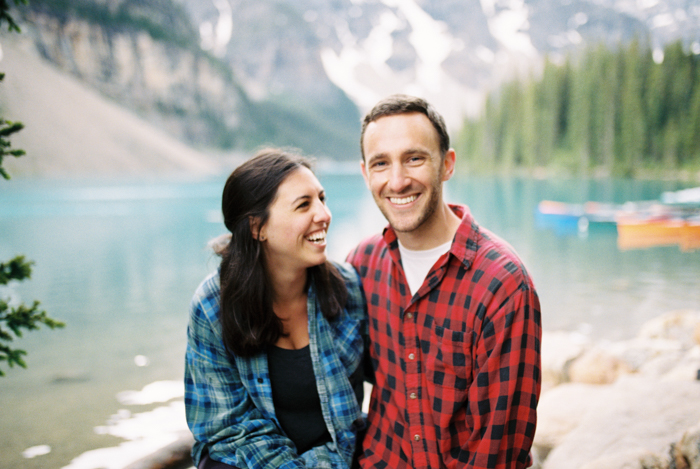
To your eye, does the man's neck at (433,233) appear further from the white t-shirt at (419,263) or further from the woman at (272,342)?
the woman at (272,342)

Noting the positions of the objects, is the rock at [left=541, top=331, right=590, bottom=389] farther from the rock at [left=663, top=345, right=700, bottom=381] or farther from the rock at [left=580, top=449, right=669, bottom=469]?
the rock at [left=580, top=449, right=669, bottom=469]

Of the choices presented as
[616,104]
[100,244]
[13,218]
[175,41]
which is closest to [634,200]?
[616,104]

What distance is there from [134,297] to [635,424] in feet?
38.5

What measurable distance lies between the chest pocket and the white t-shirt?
279mm

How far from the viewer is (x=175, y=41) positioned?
127m

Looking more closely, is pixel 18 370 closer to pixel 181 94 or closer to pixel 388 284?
pixel 388 284

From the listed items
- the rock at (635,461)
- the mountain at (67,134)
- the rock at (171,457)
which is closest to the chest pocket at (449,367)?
the rock at (635,461)

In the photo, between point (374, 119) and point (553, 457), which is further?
point (553, 457)

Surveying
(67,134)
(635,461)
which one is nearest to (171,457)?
(635,461)

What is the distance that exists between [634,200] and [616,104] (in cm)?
1093

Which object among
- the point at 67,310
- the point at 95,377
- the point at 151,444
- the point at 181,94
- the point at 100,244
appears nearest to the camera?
the point at 151,444

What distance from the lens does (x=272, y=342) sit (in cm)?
252

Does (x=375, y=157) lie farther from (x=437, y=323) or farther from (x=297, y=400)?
(x=297, y=400)

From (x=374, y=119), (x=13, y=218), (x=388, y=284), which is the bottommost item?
(x=388, y=284)
